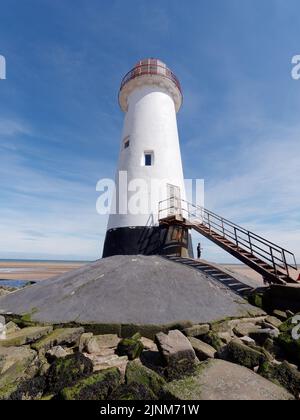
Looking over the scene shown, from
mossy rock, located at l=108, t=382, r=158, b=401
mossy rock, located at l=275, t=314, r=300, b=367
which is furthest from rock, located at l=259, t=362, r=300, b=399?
mossy rock, located at l=108, t=382, r=158, b=401

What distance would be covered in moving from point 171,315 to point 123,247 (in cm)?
577

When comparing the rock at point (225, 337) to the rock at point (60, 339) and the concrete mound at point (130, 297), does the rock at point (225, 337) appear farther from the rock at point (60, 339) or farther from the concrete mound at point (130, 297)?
the rock at point (60, 339)

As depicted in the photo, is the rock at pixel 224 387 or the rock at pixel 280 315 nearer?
the rock at pixel 224 387

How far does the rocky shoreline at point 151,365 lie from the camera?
12.2ft

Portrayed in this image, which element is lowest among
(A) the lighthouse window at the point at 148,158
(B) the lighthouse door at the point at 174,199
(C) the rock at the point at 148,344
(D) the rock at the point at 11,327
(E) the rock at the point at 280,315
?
(C) the rock at the point at 148,344

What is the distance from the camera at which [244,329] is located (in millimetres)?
6348

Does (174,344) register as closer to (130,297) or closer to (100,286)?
(130,297)

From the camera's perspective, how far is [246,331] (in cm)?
625

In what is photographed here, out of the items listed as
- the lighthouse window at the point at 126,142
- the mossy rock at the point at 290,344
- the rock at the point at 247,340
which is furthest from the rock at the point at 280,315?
the lighthouse window at the point at 126,142

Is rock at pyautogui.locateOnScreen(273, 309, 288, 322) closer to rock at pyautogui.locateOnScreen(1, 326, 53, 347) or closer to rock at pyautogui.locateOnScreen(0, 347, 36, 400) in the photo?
rock at pyautogui.locateOnScreen(1, 326, 53, 347)

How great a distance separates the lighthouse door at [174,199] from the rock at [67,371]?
876cm

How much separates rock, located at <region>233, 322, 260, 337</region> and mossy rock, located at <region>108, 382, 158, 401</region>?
3.36 metres

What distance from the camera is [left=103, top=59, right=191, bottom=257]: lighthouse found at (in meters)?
11.9

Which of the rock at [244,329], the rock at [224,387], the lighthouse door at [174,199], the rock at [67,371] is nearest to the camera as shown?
the rock at [224,387]
